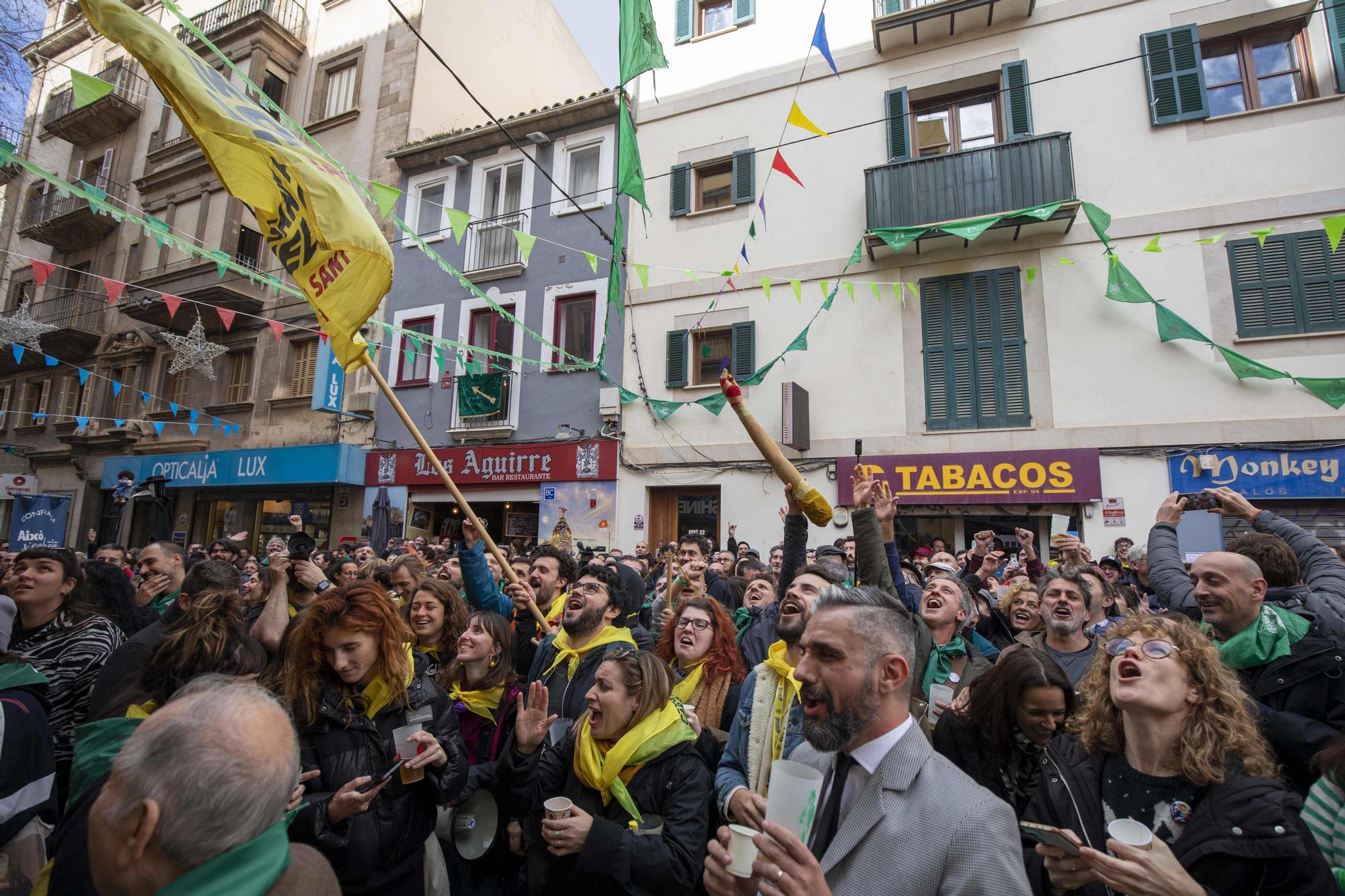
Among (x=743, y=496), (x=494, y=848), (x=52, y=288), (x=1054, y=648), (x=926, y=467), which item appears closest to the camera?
(x=494, y=848)

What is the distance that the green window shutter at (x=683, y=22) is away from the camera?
1401cm

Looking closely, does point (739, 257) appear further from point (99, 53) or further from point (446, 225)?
point (99, 53)

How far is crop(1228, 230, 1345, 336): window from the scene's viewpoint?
929cm

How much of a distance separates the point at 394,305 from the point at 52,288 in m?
14.0

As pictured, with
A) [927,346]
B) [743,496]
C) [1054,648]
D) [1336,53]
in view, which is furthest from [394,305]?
[1336,53]

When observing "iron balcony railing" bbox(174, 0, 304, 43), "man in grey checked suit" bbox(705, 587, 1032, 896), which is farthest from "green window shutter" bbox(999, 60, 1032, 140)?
"iron balcony railing" bbox(174, 0, 304, 43)

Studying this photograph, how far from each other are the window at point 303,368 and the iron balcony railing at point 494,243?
4674 mm

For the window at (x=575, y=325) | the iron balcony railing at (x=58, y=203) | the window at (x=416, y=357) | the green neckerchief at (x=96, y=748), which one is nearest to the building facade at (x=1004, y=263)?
the window at (x=575, y=325)

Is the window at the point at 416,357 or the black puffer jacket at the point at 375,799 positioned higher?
the window at the point at 416,357

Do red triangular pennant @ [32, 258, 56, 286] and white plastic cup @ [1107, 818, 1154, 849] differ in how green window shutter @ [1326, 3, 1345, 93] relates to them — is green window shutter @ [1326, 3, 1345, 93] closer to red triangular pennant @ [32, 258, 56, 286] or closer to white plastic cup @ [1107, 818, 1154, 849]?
white plastic cup @ [1107, 818, 1154, 849]

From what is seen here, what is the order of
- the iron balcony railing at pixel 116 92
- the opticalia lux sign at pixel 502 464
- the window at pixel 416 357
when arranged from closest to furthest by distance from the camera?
the opticalia lux sign at pixel 502 464 → the window at pixel 416 357 → the iron balcony railing at pixel 116 92

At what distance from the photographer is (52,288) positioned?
2153cm

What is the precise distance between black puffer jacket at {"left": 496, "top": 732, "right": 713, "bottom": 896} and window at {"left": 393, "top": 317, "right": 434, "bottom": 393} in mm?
13837

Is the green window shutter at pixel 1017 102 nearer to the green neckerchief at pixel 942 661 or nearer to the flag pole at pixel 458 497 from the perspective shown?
the green neckerchief at pixel 942 661
